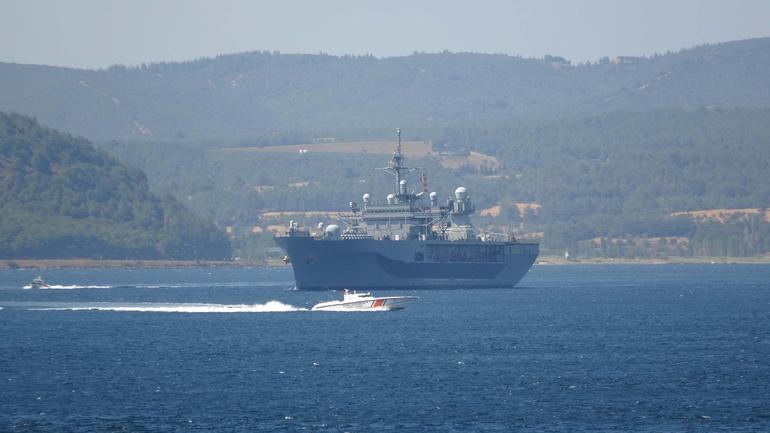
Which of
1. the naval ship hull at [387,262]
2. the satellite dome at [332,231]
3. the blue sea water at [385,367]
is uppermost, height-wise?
the satellite dome at [332,231]

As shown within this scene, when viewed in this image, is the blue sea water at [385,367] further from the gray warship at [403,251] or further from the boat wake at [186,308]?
the gray warship at [403,251]

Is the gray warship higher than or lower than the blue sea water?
higher

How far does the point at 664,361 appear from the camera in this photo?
71.9 m

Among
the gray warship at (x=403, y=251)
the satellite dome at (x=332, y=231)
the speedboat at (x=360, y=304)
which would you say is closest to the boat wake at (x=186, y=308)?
the speedboat at (x=360, y=304)

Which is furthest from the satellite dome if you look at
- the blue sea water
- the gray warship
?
the blue sea water

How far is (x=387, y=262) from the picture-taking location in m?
123

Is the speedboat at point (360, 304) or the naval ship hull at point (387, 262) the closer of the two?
the speedboat at point (360, 304)

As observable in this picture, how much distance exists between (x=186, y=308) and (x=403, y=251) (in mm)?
22281

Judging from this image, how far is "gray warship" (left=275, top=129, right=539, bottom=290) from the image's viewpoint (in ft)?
399

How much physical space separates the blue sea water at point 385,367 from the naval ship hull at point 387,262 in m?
5.24

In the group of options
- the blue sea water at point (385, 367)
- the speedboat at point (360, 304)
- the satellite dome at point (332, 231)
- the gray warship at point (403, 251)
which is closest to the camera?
the blue sea water at point (385, 367)

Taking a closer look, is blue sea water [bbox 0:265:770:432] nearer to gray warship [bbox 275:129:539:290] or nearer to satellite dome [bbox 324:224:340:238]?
gray warship [bbox 275:129:539:290]

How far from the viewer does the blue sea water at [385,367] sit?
180 feet

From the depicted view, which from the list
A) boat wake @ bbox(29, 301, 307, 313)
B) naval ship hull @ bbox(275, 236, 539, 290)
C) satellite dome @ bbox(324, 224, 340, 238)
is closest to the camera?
boat wake @ bbox(29, 301, 307, 313)
